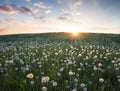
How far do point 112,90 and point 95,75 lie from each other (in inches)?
42.9

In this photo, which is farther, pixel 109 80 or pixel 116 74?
pixel 116 74

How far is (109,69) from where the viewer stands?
22.0ft

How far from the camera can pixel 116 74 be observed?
625cm

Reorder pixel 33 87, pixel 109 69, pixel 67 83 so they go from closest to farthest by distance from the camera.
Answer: pixel 33 87 → pixel 67 83 → pixel 109 69

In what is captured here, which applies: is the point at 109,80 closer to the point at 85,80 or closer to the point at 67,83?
the point at 85,80

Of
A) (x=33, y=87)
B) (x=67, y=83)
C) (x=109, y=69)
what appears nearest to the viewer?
(x=33, y=87)

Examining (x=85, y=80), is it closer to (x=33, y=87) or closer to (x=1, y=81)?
(x=33, y=87)

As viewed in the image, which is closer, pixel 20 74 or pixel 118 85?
pixel 118 85

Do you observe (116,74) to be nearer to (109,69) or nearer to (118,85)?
(109,69)

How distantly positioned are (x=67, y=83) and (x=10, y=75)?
188 centimetres

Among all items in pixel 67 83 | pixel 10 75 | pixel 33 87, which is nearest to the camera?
pixel 33 87

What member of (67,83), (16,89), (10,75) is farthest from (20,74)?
(67,83)

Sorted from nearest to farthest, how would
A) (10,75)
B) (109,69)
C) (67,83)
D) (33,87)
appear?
(33,87)
(67,83)
(10,75)
(109,69)

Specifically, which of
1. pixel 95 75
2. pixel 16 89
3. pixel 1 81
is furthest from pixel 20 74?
pixel 95 75
